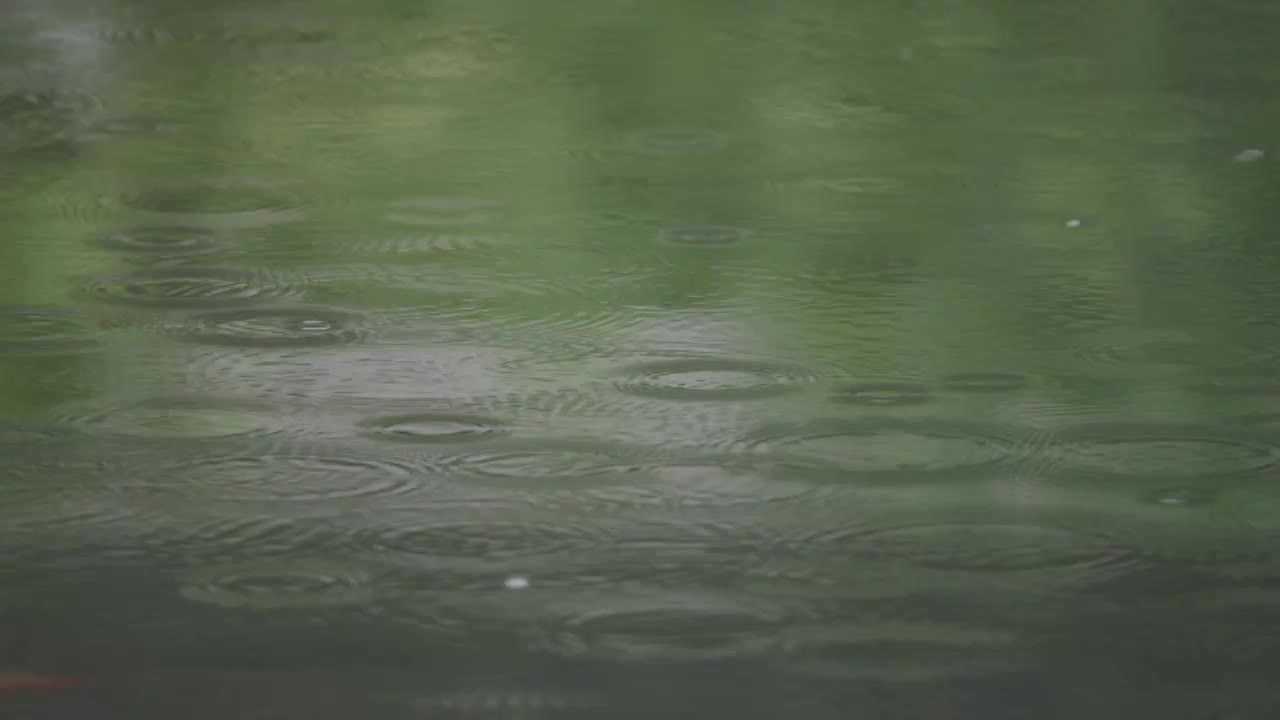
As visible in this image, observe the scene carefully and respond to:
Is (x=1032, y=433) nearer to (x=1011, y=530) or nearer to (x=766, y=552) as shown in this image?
(x=1011, y=530)

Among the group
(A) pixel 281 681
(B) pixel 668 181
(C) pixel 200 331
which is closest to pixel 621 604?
(A) pixel 281 681

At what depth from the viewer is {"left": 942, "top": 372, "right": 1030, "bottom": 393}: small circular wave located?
1.98 m

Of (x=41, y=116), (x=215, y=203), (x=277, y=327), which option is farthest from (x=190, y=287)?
(x=41, y=116)

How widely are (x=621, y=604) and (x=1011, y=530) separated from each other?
1.14 ft

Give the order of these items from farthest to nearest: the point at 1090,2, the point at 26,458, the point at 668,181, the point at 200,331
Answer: the point at 1090,2, the point at 668,181, the point at 200,331, the point at 26,458

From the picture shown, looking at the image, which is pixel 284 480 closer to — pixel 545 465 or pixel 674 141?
pixel 545 465

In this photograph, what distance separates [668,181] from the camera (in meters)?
2.79

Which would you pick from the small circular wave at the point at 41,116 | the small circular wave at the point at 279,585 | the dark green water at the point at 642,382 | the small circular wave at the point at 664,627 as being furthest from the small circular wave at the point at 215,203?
the small circular wave at the point at 664,627

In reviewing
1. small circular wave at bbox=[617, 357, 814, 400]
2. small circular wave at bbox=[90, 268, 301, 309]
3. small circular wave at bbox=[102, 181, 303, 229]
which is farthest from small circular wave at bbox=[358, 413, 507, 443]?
small circular wave at bbox=[102, 181, 303, 229]

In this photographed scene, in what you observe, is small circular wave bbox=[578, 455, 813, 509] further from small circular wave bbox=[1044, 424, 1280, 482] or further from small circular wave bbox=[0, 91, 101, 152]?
small circular wave bbox=[0, 91, 101, 152]

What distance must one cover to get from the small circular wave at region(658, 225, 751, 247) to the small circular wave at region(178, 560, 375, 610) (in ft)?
3.47

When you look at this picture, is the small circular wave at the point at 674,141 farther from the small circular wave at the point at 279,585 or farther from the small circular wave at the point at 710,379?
the small circular wave at the point at 279,585

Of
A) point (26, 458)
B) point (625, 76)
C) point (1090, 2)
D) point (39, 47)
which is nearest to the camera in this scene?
point (26, 458)

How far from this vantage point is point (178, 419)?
189 centimetres
